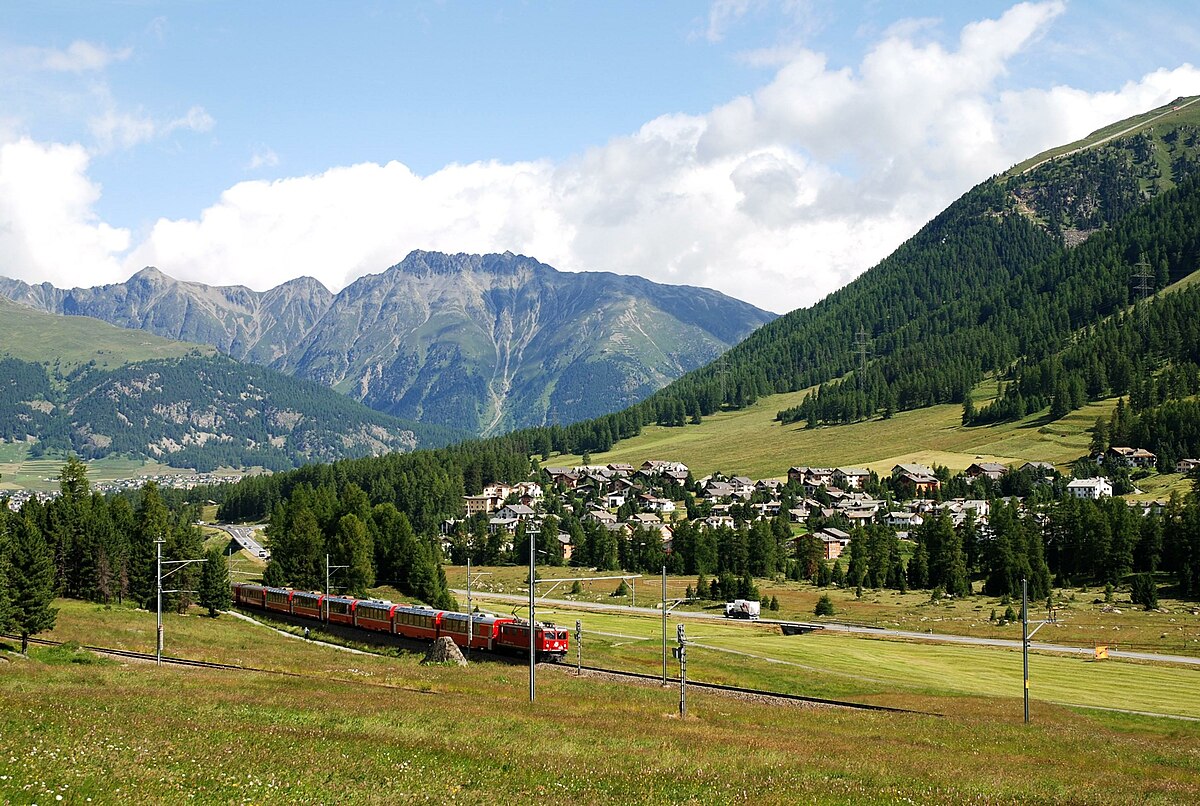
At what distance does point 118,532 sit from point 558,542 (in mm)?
73059

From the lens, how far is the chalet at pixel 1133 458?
177500 mm

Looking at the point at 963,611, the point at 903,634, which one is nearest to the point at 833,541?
the point at 963,611

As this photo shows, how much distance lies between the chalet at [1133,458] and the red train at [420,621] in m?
139

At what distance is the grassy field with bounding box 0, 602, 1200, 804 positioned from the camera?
2258 cm

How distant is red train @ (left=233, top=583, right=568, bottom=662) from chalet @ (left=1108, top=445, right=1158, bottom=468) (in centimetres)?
13948

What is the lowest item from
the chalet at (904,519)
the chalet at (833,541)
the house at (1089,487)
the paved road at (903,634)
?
the paved road at (903,634)

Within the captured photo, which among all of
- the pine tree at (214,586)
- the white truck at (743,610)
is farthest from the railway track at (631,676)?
the white truck at (743,610)

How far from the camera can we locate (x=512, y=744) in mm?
29844

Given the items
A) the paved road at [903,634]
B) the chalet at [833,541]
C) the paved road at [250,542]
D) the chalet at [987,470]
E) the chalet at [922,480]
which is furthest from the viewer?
the chalet at [922,480]

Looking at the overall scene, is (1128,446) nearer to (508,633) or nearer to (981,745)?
(508,633)

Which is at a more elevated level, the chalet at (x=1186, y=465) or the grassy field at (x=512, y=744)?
the chalet at (x=1186, y=465)

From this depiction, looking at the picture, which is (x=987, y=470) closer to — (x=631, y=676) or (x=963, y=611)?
(x=963, y=611)

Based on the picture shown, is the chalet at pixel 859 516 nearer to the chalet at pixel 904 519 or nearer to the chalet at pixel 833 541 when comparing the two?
the chalet at pixel 904 519

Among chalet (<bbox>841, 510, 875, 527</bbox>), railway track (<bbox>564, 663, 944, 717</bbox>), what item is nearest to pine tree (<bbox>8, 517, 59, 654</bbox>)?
railway track (<bbox>564, 663, 944, 717</bbox>)
